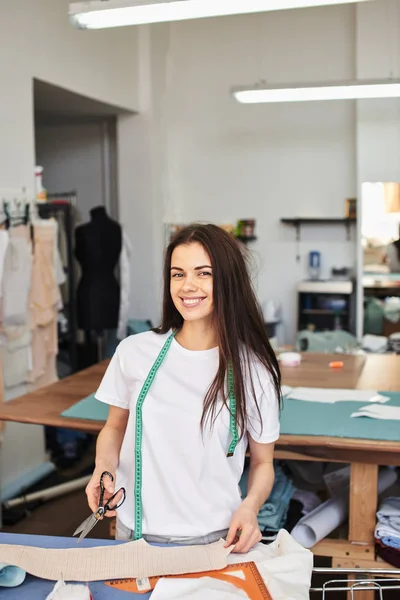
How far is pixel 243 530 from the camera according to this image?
151cm

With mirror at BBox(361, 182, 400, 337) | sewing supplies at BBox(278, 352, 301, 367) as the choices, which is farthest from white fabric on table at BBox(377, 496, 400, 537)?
mirror at BBox(361, 182, 400, 337)

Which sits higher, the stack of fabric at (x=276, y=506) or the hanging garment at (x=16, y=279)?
the hanging garment at (x=16, y=279)

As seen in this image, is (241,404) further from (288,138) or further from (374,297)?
(288,138)

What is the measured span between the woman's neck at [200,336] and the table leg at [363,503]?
0.95 m

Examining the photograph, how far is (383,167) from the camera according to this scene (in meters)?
5.95

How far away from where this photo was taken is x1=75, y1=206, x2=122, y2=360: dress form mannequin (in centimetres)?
530

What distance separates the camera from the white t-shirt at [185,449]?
1.62 metres

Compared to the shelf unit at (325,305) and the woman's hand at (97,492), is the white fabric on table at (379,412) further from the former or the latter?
the shelf unit at (325,305)

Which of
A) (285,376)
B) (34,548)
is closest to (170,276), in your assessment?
(34,548)

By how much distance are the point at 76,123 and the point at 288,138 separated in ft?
6.39

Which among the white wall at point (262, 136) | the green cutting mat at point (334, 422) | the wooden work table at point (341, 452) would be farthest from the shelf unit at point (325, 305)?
the green cutting mat at point (334, 422)

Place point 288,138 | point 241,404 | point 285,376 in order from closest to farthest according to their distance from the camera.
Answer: point 241,404 < point 285,376 < point 288,138

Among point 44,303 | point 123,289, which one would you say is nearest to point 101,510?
point 44,303

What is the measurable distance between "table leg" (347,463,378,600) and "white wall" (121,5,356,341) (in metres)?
4.04
